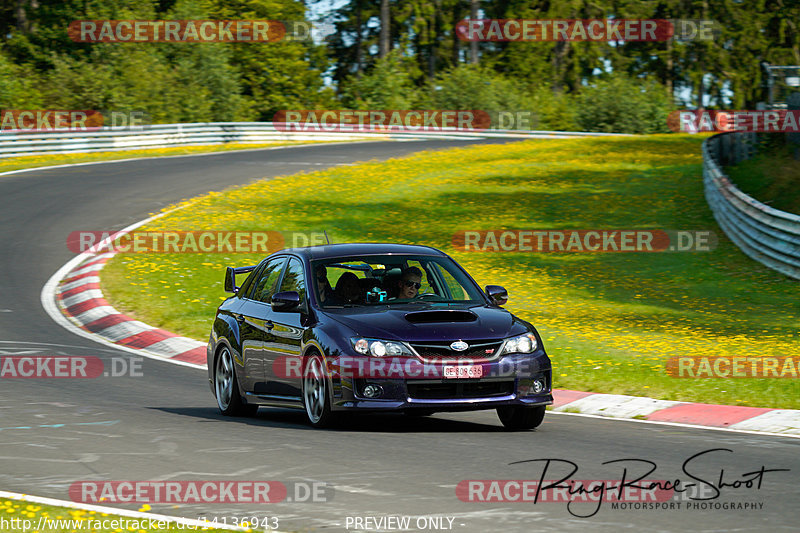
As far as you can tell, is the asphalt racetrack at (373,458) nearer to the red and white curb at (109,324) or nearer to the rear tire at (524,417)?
the rear tire at (524,417)

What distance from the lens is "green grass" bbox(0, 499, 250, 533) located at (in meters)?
6.12

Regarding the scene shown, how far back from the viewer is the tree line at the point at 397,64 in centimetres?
5532

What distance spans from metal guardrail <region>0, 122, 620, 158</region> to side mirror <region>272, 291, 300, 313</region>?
A: 93.6 ft

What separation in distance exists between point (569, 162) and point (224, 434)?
103 feet

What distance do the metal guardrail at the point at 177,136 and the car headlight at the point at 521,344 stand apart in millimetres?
29897

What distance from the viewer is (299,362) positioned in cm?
991

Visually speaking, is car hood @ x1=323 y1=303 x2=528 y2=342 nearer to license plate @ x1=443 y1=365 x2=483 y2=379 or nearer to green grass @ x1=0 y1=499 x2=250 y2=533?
license plate @ x1=443 y1=365 x2=483 y2=379

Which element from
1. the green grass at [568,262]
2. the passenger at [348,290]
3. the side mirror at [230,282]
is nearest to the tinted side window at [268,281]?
the side mirror at [230,282]

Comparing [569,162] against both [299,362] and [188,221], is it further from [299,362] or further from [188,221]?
[299,362]

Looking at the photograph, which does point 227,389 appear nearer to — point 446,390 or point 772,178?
point 446,390

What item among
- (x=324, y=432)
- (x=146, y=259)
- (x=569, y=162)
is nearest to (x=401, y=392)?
(x=324, y=432)

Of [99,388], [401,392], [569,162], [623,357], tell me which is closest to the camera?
[401,392]

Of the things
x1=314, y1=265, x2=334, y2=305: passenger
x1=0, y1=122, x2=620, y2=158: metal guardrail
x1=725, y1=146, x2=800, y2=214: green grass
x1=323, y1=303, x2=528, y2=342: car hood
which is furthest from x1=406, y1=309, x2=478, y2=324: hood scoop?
x1=0, y1=122, x2=620, y2=158: metal guardrail

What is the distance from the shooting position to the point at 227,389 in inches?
438
